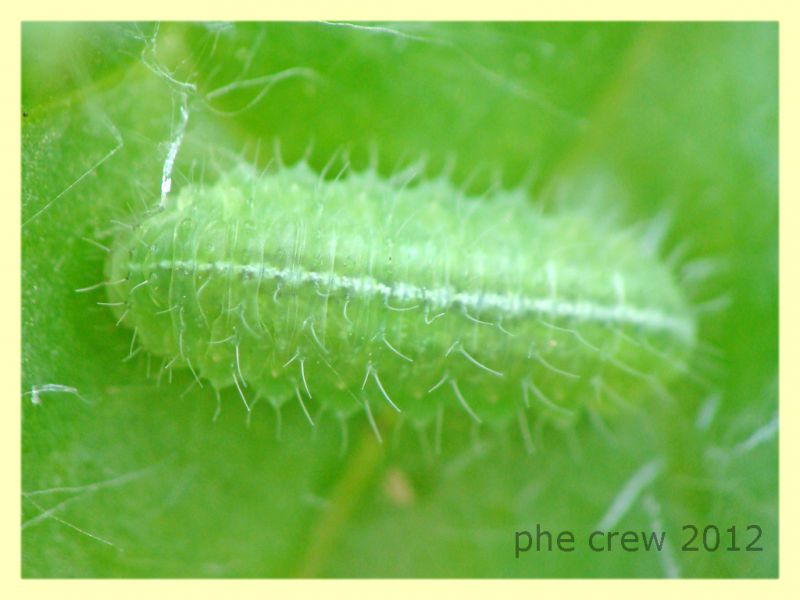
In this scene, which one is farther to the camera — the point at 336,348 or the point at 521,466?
the point at 521,466

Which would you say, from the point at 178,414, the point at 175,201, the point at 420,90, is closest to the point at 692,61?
the point at 420,90

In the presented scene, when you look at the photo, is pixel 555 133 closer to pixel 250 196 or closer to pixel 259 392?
pixel 250 196

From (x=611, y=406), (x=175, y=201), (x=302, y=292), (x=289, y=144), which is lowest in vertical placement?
(x=611, y=406)

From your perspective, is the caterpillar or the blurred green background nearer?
the caterpillar

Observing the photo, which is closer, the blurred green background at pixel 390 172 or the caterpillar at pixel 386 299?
the caterpillar at pixel 386 299
